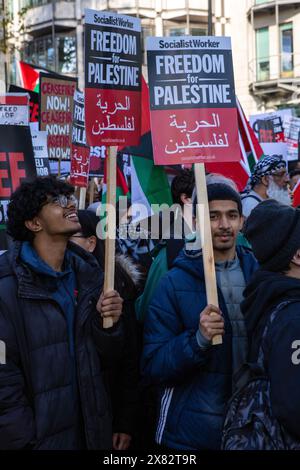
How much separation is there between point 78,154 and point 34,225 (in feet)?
11.8

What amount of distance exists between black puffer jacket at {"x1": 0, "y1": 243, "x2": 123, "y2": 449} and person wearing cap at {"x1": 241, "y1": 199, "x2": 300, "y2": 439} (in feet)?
2.79

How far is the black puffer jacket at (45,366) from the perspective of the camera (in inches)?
115

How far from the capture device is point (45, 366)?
9.73ft

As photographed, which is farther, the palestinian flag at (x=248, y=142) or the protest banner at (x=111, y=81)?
the palestinian flag at (x=248, y=142)

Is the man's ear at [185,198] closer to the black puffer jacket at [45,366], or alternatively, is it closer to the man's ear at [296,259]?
the black puffer jacket at [45,366]

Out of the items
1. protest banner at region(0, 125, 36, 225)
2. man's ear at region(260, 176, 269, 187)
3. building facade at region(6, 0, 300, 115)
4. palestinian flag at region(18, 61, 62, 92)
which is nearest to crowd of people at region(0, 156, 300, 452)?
protest banner at region(0, 125, 36, 225)

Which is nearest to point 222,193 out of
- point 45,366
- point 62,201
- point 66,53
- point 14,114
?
point 62,201

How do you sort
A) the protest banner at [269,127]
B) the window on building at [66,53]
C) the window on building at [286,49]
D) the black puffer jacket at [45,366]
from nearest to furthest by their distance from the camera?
the black puffer jacket at [45,366] → the protest banner at [269,127] → the window on building at [286,49] → the window on building at [66,53]

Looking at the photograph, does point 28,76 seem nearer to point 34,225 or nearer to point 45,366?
point 34,225

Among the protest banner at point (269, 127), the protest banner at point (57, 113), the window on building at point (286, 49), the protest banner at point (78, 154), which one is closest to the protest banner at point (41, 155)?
the protest banner at point (57, 113)

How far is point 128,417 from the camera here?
→ 351 cm

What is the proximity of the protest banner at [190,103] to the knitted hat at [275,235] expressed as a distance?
81 centimetres

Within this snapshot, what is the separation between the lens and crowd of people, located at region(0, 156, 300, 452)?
275 cm

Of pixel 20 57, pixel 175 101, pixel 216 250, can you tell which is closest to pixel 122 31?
pixel 175 101
